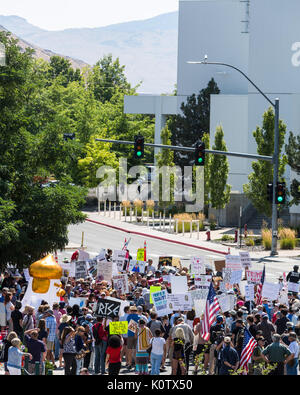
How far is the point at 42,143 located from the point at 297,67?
3648cm

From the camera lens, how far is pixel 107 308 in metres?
17.4

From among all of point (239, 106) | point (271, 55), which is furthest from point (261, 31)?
point (239, 106)

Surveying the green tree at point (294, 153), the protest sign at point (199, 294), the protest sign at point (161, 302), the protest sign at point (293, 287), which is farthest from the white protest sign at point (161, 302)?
the green tree at point (294, 153)

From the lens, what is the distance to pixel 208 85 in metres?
66.0

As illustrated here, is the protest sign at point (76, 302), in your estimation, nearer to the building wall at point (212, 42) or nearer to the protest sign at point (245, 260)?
the protest sign at point (245, 260)

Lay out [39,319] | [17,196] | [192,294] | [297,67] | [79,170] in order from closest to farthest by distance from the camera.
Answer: [39,319], [192,294], [17,196], [297,67], [79,170]

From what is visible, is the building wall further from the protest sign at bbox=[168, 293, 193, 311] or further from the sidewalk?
the protest sign at bbox=[168, 293, 193, 311]

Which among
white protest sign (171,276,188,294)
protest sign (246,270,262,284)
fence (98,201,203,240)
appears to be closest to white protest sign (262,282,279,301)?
white protest sign (171,276,188,294)

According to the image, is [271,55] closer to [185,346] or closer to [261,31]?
[261,31]

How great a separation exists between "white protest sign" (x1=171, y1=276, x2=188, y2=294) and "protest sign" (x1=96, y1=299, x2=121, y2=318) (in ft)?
10.2

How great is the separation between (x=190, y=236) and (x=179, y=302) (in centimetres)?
2894

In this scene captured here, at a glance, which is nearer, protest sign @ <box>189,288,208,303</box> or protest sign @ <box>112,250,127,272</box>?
protest sign @ <box>189,288,208,303</box>

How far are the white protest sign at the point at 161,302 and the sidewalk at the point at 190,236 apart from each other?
801 inches

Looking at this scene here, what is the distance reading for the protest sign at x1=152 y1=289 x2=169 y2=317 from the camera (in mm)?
18094
